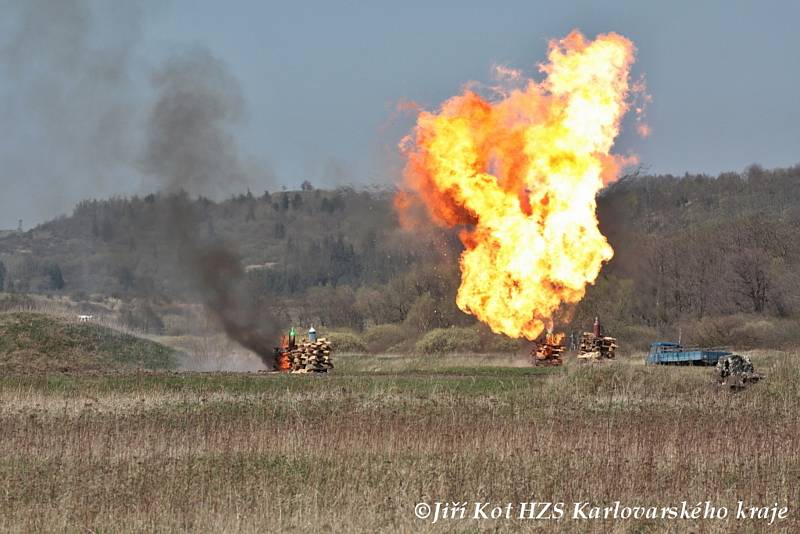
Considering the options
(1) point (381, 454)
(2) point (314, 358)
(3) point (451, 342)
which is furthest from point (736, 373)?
(3) point (451, 342)

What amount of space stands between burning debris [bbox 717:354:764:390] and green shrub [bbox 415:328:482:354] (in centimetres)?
2871

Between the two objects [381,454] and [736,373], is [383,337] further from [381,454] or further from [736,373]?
[381,454]

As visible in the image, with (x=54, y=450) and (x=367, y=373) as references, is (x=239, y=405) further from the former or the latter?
(x=367, y=373)

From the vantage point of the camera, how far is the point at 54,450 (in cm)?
2502

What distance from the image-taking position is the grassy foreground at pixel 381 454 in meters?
19.2

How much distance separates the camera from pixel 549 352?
181ft

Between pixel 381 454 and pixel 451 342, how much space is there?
4447 cm

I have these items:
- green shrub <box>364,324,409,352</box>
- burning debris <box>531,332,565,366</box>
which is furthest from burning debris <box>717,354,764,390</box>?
green shrub <box>364,324,409,352</box>

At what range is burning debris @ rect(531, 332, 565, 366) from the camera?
2169 inches

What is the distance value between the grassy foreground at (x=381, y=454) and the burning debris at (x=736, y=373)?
0.78m

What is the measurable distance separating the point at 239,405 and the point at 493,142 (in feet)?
80.3

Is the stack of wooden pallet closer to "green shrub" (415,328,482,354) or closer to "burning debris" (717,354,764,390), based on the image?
"green shrub" (415,328,482,354)

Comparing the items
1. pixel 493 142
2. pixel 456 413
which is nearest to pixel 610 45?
pixel 493 142

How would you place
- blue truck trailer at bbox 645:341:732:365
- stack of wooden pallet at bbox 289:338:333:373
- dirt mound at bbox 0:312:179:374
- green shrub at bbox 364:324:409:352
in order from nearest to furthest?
blue truck trailer at bbox 645:341:732:365 → stack of wooden pallet at bbox 289:338:333:373 → dirt mound at bbox 0:312:179:374 → green shrub at bbox 364:324:409:352
